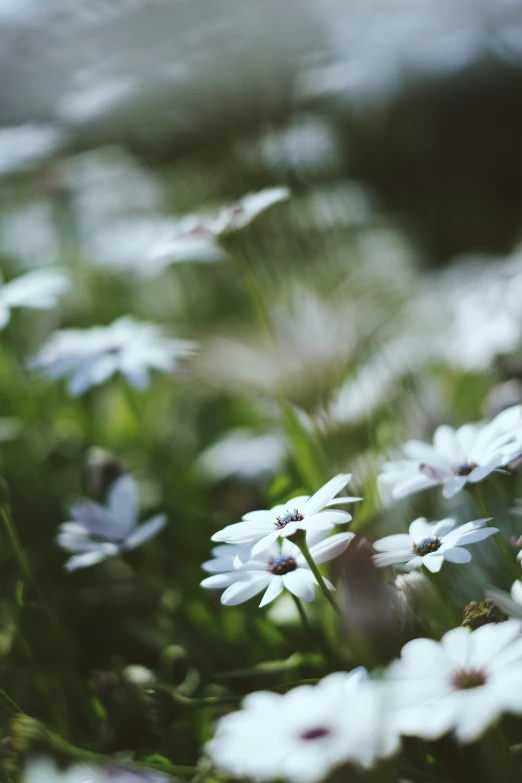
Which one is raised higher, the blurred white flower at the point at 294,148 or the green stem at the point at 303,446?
the blurred white flower at the point at 294,148

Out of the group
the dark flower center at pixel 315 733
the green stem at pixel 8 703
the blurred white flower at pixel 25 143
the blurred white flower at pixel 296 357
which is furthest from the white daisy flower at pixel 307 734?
the blurred white flower at pixel 25 143

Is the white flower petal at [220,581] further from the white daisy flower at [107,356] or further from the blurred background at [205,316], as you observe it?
the white daisy flower at [107,356]

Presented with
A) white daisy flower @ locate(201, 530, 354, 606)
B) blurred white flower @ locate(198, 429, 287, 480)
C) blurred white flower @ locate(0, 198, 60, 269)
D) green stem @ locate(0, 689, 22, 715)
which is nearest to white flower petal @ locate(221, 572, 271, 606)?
white daisy flower @ locate(201, 530, 354, 606)

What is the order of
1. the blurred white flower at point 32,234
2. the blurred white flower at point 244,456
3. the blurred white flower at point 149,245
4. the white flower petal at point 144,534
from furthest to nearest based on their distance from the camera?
1. the blurred white flower at point 32,234
2. the blurred white flower at point 244,456
3. the blurred white flower at point 149,245
4. the white flower petal at point 144,534

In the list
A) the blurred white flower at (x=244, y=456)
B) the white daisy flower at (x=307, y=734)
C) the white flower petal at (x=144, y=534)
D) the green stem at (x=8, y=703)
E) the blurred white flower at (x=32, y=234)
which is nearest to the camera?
the white daisy flower at (x=307, y=734)

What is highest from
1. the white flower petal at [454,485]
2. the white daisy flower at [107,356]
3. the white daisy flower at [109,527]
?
the white daisy flower at [107,356]

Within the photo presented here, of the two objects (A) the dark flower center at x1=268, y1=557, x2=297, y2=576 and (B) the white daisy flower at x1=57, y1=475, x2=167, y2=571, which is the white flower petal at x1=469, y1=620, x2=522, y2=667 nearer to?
(A) the dark flower center at x1=268, y1=557, x2=297, y2=576

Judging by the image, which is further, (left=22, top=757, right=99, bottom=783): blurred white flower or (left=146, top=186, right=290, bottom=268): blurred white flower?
(left=146, top=186, right=290, bottom=268): blurred white flower
